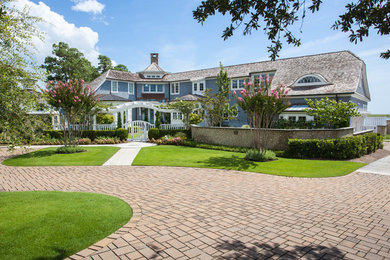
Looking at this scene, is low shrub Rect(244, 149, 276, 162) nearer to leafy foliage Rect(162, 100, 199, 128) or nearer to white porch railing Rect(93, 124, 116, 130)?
leafy foliage Rect(162, 100, 199, 128)

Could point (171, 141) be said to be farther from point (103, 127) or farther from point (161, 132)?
point (103, 127)

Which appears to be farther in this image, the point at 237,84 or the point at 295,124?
the point at 237,84

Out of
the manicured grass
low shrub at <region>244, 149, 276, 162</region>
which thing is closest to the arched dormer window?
the manicured grass

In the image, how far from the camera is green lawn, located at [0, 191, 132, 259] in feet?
13.1

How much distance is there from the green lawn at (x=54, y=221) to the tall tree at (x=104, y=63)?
50008 millimetres

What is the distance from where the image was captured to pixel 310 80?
2400 cm

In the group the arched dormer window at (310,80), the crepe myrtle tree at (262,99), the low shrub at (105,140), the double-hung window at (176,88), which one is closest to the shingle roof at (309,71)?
the arched dormer window at (310,80)

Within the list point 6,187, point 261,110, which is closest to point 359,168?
point 261,110

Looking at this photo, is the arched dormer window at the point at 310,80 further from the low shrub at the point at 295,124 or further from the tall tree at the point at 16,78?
the tall tree at the point at 16,78

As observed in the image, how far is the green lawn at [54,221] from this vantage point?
4.00 meters

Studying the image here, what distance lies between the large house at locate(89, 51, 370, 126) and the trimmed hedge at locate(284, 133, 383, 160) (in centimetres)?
487

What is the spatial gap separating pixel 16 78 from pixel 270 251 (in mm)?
6110

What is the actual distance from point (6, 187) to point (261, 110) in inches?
422

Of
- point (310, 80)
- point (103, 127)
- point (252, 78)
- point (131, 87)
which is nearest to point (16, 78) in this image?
point (103, 127)
